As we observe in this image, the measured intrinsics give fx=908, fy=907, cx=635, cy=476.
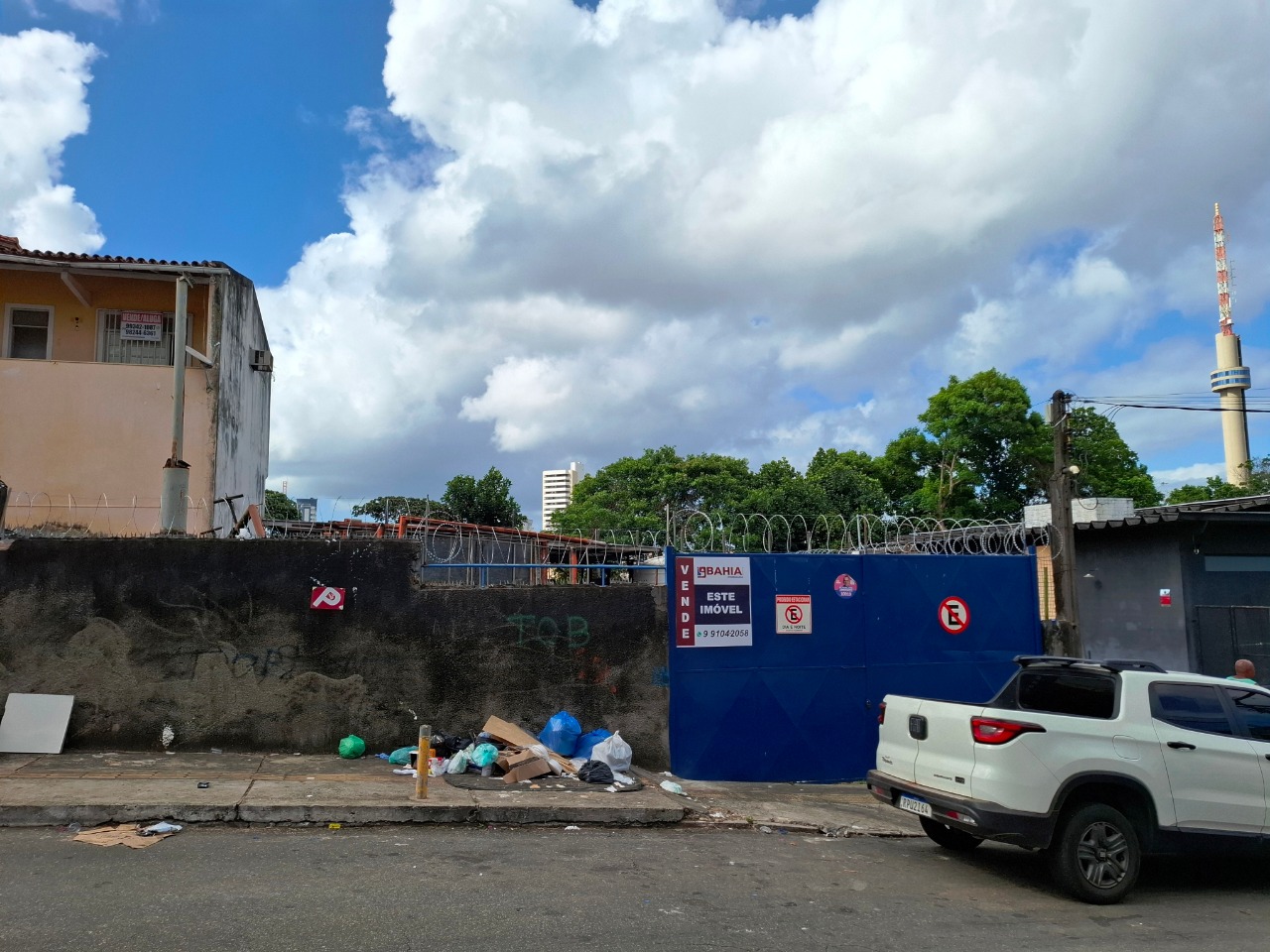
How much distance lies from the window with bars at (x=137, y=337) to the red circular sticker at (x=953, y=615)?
42.2 ft

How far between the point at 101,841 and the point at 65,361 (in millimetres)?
10025

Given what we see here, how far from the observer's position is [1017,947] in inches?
213

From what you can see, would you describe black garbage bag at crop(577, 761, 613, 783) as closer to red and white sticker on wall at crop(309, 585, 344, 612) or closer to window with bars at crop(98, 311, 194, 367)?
red and white sticker on wall at crop(309, 585, 344, 612)

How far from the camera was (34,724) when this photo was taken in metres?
9.16

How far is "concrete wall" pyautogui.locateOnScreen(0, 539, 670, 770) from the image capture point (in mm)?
9422

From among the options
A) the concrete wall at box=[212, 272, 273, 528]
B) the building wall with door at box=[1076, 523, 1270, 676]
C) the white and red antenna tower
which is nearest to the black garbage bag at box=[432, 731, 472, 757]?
the concrete wall at box=[212, 272, 273, 528]

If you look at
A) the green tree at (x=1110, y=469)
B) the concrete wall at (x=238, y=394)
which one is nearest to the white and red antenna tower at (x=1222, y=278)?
the green tree at (x=1110, y=469)

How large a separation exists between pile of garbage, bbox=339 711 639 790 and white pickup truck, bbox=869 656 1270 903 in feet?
11.2

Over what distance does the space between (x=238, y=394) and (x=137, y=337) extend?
6.02 ft

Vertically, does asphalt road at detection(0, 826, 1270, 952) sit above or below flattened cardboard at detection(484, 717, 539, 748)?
below

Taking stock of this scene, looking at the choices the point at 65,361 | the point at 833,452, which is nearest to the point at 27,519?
the point at 65,361

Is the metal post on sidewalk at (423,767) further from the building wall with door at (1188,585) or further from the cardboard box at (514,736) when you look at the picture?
the building wall with door at (1188,585)

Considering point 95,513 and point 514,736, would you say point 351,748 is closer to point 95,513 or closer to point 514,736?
point 514,736

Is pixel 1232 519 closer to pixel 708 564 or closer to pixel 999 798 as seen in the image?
pixel 708 564
